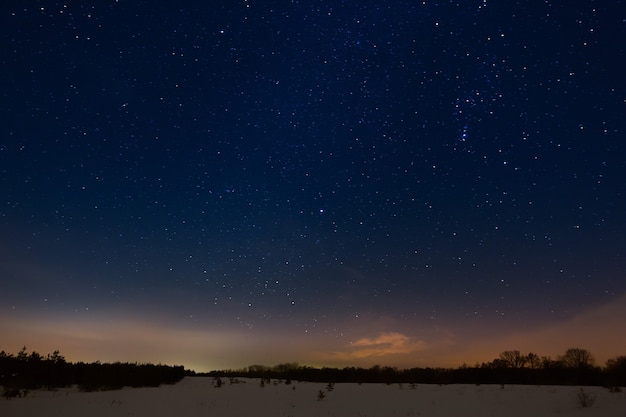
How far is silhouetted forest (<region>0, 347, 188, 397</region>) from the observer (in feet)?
57.6

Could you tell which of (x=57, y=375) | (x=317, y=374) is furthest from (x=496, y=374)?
(x=57, y=375)

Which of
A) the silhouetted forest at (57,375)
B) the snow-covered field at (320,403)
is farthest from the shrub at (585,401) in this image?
the silhouetted forest at (57,375)

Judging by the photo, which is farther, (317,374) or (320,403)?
(317,374)

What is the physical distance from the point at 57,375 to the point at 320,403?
487 inches

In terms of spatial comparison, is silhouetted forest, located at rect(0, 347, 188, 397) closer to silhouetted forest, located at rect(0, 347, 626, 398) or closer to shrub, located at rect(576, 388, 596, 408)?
silhouetted forest, located at rect(0, 347, 626, 398)

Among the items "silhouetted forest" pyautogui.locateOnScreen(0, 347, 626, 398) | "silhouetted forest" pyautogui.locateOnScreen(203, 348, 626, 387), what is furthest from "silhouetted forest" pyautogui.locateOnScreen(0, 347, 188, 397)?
"silhouetted forest" pyautogui.locateOnScreen(203, 348, 626, 387)

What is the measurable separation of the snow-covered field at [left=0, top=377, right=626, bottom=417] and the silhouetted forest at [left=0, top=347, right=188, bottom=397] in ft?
3.19

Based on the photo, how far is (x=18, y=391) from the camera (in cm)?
1590

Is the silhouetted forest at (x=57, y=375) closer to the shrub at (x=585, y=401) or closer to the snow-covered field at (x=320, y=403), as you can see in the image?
the snow-covered field at (x=320, y=403)

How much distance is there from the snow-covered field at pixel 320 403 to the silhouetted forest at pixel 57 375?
0.97 meters

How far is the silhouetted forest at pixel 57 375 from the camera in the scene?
17547 mm

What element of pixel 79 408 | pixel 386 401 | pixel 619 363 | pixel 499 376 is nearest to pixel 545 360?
pixel 619 363

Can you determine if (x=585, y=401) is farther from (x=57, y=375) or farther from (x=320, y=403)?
(x=57, y=375)

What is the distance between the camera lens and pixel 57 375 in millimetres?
19125
